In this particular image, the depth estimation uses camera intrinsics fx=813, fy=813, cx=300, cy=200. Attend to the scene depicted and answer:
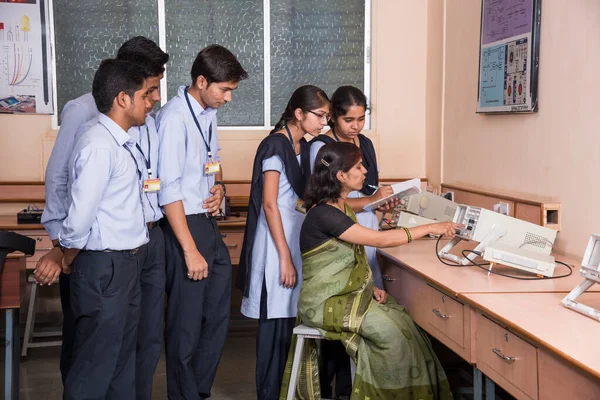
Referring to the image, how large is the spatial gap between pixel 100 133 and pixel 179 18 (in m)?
2.57

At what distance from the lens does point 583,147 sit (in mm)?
3076

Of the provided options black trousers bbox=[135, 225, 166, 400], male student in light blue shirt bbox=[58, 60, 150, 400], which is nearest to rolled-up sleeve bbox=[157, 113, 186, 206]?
black trousers bbox=[135, 225, 166, 400]

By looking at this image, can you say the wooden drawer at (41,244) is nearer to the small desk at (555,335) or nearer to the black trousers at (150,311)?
the black trousers at (150,311)

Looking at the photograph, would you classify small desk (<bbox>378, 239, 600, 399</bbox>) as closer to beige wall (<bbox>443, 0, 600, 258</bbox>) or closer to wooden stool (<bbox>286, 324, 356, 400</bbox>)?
beige wall (<bbox>443, 0, 600, 258</bbox>)

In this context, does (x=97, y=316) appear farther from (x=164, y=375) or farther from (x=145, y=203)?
(x=164, y=375)

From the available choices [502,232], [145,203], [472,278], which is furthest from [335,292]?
[145,203]

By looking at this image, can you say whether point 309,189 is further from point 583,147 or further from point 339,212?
point 583,147

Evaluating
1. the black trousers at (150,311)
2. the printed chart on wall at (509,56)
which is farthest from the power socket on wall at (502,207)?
the black trousers at (150,311)

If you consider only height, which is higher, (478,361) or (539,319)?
(539,319)

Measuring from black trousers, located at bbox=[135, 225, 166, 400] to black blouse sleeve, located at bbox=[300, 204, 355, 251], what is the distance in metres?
0.53

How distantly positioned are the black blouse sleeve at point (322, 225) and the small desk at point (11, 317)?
1117 mm

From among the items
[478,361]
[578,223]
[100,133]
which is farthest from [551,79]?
[100,133]

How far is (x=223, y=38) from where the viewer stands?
4.98 metres

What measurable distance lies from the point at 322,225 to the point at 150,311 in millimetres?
699
